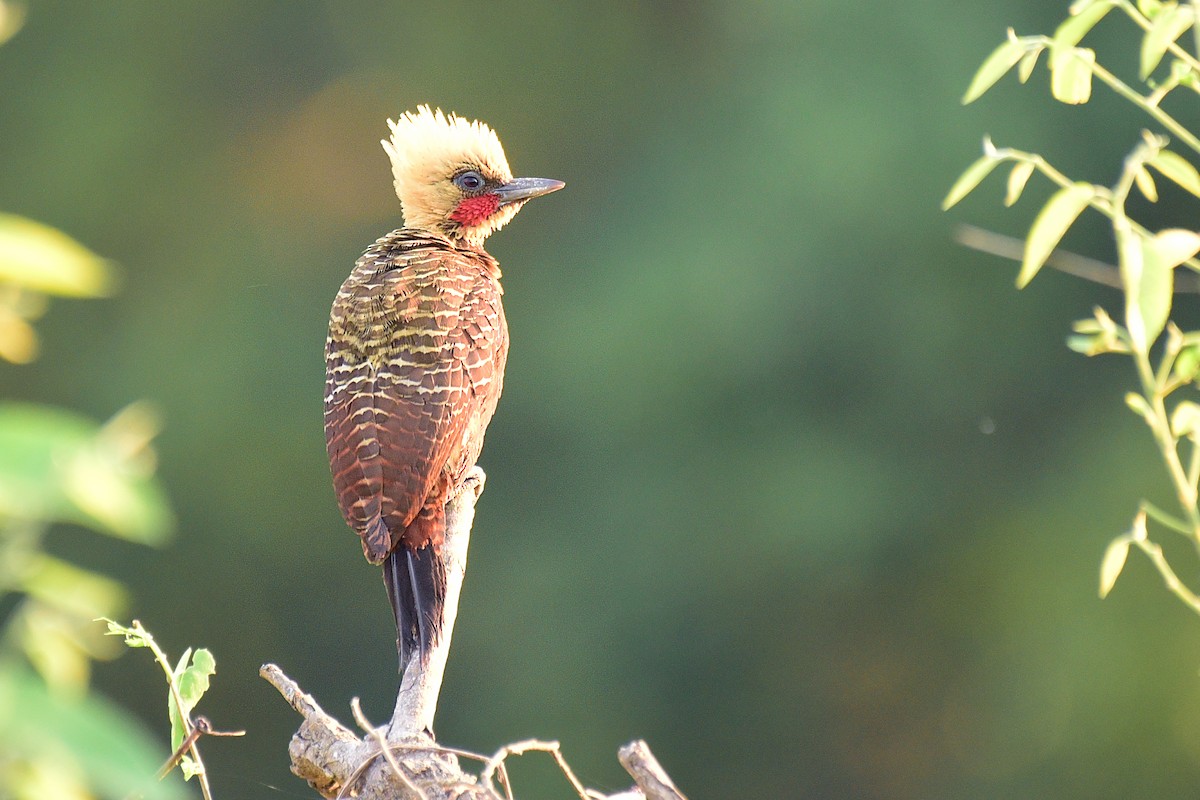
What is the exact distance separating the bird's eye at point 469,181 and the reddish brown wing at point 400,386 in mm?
375

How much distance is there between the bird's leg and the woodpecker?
2 centimetres

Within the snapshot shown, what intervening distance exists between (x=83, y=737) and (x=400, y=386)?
216 centimetres

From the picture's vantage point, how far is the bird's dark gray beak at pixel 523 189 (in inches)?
130

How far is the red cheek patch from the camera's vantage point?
3.28 meters

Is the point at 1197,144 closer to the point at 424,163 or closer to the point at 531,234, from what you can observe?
the point at 424,163

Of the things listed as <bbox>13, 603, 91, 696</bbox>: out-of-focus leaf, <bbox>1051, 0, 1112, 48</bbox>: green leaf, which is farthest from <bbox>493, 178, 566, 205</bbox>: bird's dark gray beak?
<bbox>13, 603, 91, 696</bbox>: out-of-focus leaf

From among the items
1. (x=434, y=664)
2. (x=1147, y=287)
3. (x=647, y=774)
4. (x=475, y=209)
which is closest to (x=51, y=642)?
(x=1147, y=287)

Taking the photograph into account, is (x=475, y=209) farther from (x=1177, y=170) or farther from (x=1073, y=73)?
(x=1177, y=170)

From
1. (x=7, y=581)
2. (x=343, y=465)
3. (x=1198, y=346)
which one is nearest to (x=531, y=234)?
(x=343, y=465)

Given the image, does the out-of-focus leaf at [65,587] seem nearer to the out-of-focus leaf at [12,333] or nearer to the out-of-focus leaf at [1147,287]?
the out-of-focus leaf at [12,333]

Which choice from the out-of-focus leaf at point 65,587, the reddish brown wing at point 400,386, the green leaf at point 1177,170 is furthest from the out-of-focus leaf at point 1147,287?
the reddish brown wing at point 400,386

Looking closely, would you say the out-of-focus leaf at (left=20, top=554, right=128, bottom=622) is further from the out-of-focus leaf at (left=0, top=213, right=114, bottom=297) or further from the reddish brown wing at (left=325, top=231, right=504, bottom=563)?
the reddish brown wing at (left=325, top=231, right=504, bottom=563)

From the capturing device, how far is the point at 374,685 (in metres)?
7.46

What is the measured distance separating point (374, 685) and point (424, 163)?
464cm
